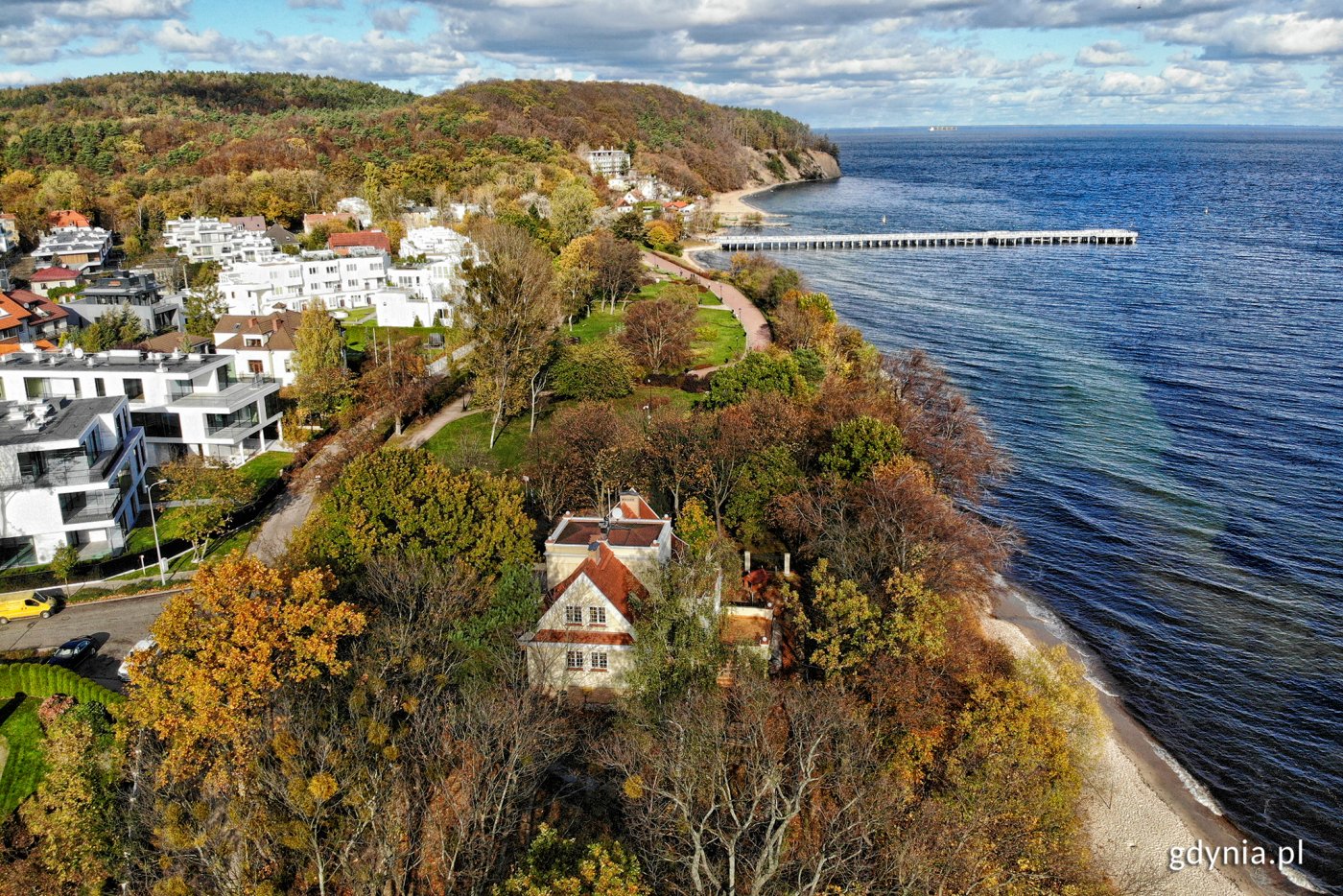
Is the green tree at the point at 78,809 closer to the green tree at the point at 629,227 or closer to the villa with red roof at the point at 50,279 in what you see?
the villa with red roof at the point at 50,279

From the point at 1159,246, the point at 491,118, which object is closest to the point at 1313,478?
the point at 1159,246

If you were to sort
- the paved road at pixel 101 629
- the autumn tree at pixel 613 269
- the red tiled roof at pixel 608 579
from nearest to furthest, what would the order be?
the red tiled roof at pixel 608 579 → the paved road at pixel 101 629 → the autumn tree at pixel 613 269

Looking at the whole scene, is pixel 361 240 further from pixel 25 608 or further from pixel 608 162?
pixel 608 162

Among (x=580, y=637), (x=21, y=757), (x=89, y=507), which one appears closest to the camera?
(x=21, y=757)

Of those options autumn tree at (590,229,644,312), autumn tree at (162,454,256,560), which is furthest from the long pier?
autumn tree at (162,454,256,560)

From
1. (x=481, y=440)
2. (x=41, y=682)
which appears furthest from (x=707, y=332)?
(x=41, y=682)

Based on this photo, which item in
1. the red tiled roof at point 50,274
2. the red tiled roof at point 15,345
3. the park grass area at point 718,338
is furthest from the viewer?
the red tiled roof at point 50,274

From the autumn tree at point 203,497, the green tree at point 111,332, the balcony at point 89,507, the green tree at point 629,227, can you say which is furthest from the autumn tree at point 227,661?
the green tree at point 629,227
